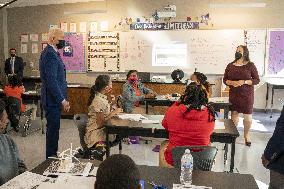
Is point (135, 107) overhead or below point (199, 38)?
below

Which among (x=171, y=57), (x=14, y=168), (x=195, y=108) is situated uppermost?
(x=171, y=57)

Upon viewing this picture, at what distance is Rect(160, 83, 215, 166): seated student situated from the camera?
268 cm

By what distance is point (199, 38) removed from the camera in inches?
326

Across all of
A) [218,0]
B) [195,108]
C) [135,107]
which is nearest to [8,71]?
[135,107]

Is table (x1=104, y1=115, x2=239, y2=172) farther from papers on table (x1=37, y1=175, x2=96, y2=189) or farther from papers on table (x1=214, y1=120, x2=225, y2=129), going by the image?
papers on table (x1=37, y1=175, x2=96, y2=189)

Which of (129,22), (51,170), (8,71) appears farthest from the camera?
(8,71)

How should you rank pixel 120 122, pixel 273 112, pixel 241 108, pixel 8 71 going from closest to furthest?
pixel 120 122 < pixel 241 108 < pixel 273 112 < pixel 8 71

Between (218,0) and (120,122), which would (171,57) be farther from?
(120,122)

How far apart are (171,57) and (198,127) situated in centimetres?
596

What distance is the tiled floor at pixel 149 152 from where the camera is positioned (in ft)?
14.1

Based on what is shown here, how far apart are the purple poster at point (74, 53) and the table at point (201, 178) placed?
7.40 m

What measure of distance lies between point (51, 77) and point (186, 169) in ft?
7.27

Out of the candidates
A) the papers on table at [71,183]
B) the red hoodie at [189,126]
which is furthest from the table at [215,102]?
the papers on table at [71,183]

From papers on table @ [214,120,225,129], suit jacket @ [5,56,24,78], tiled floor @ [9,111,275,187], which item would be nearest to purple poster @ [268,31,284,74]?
tiled floor @ [9,111,275,187]
